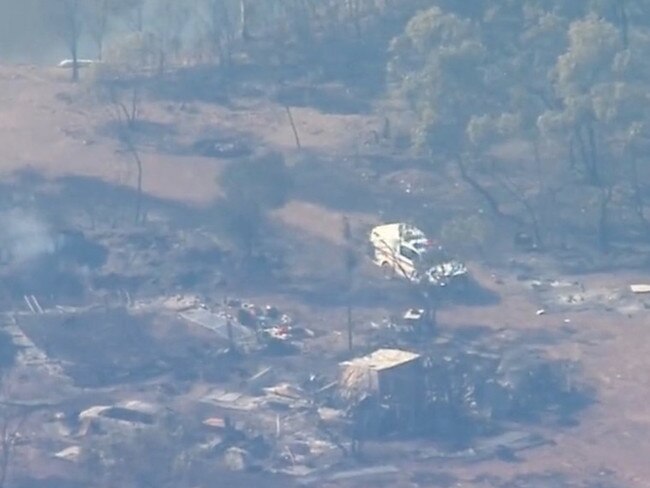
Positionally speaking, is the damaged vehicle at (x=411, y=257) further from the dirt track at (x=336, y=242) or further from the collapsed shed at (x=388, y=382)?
the collapsed shed at (x=388, y=382)

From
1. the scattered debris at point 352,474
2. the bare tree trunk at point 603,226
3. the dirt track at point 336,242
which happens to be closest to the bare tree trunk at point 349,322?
the dirt track at point 336,242

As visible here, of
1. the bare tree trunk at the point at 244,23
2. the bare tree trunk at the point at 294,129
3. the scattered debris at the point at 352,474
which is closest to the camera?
the scattered debris at the point at 352,474

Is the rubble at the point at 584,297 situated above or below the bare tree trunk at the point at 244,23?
below

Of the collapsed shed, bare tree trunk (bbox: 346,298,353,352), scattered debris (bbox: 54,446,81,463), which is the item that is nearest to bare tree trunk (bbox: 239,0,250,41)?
bare tree trunk (bbox: 346,298,353,352)

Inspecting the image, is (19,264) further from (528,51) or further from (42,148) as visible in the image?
(528,51)

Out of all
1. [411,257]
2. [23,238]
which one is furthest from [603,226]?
[23,238]

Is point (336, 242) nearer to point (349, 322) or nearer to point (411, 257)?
point (411, 257)

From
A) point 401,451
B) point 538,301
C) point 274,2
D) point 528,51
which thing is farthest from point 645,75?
point 401,451
